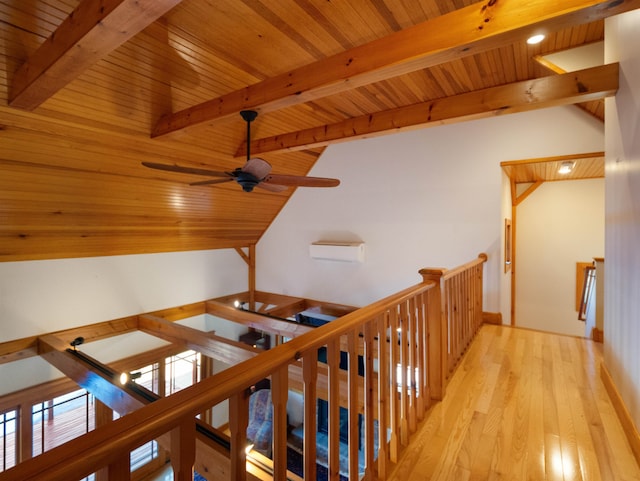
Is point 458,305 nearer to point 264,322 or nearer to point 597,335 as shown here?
point 597,335

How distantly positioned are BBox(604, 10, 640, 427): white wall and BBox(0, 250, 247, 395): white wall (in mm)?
5612

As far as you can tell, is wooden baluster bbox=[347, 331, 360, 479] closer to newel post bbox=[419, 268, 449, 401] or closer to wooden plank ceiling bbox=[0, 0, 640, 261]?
newel post bbox=[419, 268, 449, 401]

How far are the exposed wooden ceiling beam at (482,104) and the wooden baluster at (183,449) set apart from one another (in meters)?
2.86

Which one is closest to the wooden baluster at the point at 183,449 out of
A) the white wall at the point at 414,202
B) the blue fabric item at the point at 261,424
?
the white wall at the point at 414,202

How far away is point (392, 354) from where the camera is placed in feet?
5.81

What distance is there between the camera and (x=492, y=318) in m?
4.06

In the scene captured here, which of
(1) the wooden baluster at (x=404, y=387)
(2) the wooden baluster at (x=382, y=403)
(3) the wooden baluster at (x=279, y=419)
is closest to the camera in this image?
(3) the wooden baluster at (x=279, y=419)

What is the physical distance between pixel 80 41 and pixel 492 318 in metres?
4.72

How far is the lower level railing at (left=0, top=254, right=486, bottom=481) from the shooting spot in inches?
23.9

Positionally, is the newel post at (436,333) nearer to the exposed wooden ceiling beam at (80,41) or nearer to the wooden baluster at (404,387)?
the wooden baluster at (404,387)

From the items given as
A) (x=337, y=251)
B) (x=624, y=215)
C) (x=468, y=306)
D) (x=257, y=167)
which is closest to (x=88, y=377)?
(x=257, y=167)

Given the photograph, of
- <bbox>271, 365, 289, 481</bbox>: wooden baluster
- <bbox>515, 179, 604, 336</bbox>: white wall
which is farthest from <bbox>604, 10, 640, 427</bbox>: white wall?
<bbox>515, 179, 604, 336</bbox>: white wall

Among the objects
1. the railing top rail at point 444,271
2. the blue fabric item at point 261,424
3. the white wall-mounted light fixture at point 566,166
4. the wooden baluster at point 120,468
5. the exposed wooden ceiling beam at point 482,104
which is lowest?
the blue fabric item at point 261,424

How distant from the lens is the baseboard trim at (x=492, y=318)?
404 centimetres
